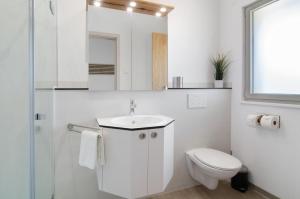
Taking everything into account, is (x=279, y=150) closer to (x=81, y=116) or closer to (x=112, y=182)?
(x=112, y=182)

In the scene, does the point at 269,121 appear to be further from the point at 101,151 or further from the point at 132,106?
the point at 101,151

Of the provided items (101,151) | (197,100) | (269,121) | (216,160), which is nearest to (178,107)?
(197,100)

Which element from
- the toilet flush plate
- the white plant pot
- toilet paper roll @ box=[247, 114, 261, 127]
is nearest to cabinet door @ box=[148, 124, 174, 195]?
the toilet flush plate

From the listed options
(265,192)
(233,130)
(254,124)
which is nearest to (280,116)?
(254,124)

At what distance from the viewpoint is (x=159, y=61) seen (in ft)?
6.75

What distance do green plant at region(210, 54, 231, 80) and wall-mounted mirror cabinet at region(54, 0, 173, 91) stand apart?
2.48 feet

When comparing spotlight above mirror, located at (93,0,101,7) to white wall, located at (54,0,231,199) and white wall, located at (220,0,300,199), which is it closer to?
white wall, located at (54,0,231,199)

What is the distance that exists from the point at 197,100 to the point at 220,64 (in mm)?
574

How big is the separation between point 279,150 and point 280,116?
12.8 inches

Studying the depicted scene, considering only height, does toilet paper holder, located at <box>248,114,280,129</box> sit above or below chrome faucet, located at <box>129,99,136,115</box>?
below

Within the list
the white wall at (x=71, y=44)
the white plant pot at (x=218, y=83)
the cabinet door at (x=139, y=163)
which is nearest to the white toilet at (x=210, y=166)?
the cabinet door at (x=139, y=163)

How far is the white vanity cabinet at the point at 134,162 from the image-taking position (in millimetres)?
1388

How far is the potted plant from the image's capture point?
2.33 metres

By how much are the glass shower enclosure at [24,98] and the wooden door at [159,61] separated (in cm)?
101
